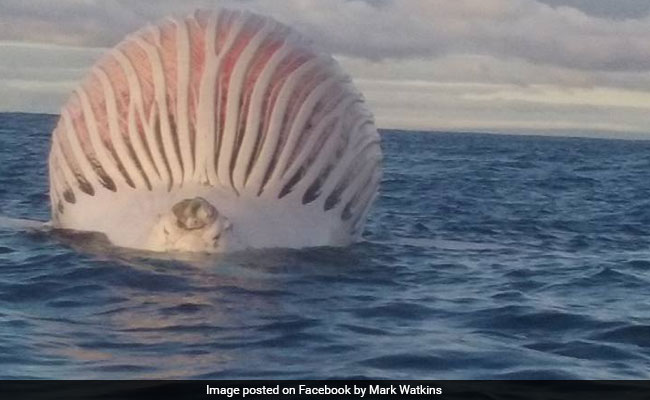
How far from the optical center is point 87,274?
13305 mm

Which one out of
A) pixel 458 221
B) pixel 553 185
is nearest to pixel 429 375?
pixel 458 221

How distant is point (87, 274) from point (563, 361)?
478cm

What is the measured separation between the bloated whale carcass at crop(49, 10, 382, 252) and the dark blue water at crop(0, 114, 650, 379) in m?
0.35

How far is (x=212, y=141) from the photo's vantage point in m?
13.9

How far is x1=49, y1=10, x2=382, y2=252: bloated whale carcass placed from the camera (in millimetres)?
13930

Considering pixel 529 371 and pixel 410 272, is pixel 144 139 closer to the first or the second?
pixel 410 272
